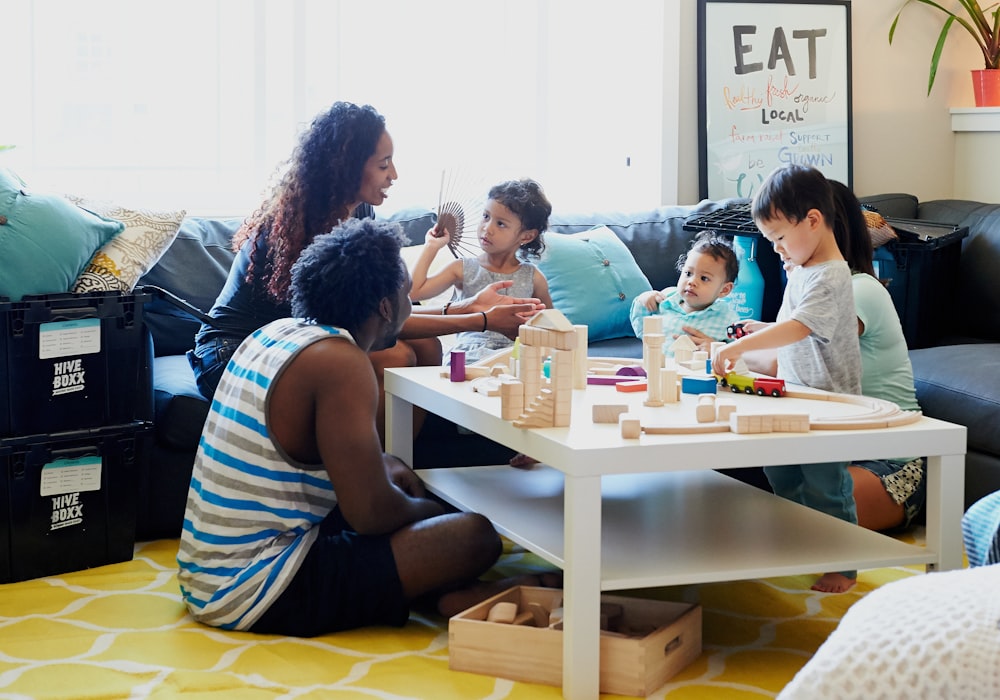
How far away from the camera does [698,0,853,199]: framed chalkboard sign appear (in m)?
4.27

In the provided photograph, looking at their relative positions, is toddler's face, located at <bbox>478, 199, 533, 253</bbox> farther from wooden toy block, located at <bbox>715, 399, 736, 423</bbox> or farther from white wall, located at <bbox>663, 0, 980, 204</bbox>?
white wall, located at <bbox>663, 0, 980, 204</bbox>

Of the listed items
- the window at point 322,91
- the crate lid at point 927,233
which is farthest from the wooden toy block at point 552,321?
the crate lid at point 927,233

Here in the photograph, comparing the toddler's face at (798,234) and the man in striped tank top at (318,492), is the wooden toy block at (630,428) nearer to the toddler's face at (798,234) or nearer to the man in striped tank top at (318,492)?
the man in striped tank top at (318,492)

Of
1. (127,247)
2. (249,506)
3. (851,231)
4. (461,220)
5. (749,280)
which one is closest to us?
(249,506)

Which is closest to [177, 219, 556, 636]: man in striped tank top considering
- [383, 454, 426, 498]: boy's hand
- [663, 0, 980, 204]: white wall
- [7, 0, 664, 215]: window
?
[383, 454, 426, 498]: boy's hand

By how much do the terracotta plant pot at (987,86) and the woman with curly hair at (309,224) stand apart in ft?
8.27

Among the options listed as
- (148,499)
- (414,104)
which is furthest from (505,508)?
(414,104)

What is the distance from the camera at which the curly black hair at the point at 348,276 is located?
7.10ft

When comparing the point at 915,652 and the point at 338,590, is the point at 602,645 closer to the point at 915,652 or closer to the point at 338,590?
the point at 338,590

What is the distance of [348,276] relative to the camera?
2160mm

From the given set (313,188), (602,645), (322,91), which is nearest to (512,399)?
(602,645)

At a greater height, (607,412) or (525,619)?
(607,412)

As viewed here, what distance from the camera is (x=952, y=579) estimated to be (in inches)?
45.2

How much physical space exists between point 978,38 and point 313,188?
301 cm
